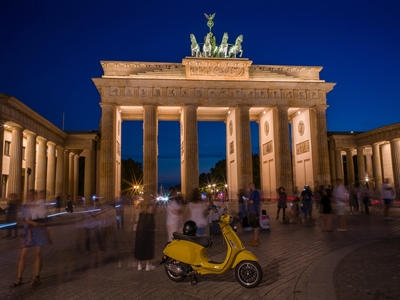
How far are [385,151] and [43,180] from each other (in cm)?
4440

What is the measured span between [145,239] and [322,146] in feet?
126

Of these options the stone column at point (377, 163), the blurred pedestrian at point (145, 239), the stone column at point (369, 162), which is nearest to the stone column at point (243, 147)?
the stone column at point (377, 163)

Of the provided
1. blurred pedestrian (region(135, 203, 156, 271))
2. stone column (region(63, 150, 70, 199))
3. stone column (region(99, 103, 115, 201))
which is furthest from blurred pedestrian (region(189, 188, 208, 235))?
stone column (region(63, 150, 70, 199))

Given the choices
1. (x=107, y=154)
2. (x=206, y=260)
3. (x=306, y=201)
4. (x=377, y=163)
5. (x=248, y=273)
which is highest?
(x=107, y=154)

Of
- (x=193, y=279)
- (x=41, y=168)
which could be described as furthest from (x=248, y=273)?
(x=41, y=168)

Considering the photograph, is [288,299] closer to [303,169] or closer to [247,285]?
[247,285]

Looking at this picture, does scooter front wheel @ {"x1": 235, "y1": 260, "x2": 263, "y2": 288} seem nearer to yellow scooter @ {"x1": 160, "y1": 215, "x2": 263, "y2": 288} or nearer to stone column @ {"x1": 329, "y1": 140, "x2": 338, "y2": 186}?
yellow scooter @ {"x1": 160, "y1": 215, "x2": 263, "y2": 288}

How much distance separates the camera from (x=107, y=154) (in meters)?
40.5

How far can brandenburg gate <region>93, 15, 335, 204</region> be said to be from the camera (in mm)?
41406

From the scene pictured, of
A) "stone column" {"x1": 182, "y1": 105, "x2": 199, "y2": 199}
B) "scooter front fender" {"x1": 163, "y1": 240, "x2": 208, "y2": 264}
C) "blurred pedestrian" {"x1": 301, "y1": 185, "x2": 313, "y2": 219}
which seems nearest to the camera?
"scooter front fender" {"x1": 163, "y1": 240, "x2": 208, "y2": 264}

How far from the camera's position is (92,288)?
6469 mm

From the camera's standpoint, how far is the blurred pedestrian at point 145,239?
7.95 m

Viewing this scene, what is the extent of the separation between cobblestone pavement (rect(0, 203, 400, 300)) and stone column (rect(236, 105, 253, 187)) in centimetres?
3035

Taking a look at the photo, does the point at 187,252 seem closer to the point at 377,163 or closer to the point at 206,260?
the point at 206,260
